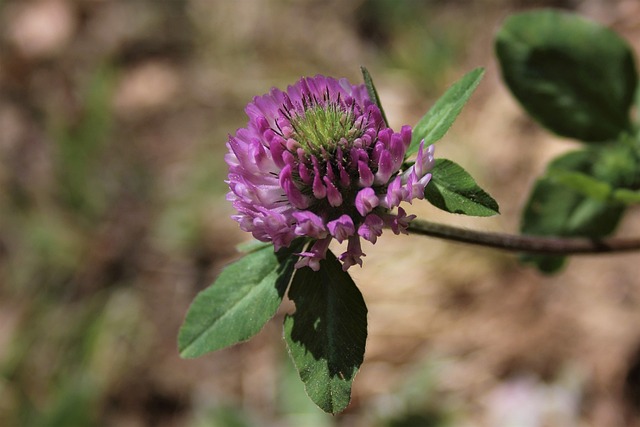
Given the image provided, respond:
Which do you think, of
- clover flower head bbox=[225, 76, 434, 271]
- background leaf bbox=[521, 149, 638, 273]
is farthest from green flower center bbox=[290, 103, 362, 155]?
background leaf bbox=[521, 149, 638, 273]

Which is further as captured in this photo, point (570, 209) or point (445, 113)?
point (570, 209)

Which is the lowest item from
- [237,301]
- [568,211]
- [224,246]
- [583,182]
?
[224,246]

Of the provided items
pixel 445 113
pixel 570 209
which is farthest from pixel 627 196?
pixel 445 113

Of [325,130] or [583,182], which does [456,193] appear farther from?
[583,182]

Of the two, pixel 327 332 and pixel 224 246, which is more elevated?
pixel 327 332

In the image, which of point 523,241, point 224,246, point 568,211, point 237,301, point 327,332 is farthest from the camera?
point 224,246

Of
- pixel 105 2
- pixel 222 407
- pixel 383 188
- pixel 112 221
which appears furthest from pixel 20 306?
pixel 383 188

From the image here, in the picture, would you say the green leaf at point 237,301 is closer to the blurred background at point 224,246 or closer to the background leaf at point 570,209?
the background leaf at point 570,209
